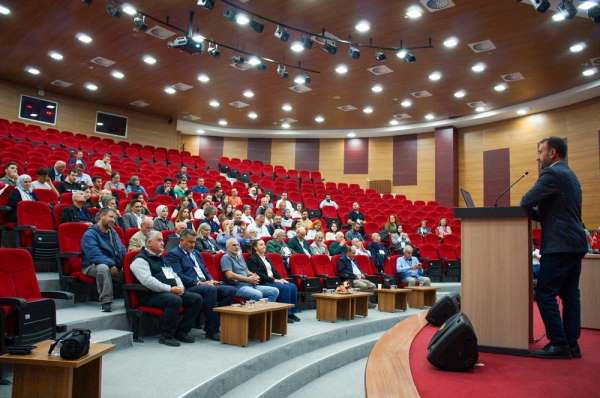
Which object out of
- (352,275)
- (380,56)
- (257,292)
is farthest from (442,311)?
(380,56)

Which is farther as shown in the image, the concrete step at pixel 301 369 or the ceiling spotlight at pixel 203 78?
the ceiling spotlight at pixel 203 78

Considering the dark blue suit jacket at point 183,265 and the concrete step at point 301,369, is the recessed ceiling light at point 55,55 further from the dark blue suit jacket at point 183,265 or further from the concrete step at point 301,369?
the concrete step at point 301,369

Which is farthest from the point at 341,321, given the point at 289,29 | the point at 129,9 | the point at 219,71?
the point at 219,71

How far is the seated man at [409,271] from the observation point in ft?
21.2

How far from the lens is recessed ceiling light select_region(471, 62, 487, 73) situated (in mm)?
8094

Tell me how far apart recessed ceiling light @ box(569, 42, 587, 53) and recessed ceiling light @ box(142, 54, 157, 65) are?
7.36 metres

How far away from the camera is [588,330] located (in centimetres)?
252

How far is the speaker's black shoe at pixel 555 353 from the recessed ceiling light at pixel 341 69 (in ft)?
23.7

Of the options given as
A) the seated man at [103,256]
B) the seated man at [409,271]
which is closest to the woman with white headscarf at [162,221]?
the seated man at [103,256]

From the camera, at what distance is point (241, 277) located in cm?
426

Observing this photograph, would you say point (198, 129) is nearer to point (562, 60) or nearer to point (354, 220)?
point (354, 220)

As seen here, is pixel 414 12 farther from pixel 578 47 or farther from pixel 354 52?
pixel 578 47

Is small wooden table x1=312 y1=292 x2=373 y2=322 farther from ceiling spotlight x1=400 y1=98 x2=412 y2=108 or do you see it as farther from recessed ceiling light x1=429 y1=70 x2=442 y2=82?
ceiling spotlight x1=400 y1=98 x2=412 y2=108

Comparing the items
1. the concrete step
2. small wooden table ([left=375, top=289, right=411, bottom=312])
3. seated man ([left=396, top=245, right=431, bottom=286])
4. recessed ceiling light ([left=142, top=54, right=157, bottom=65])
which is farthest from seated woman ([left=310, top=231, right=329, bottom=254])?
recessed ceiling light ([left=142, top=54, right=157, bottom=65])
